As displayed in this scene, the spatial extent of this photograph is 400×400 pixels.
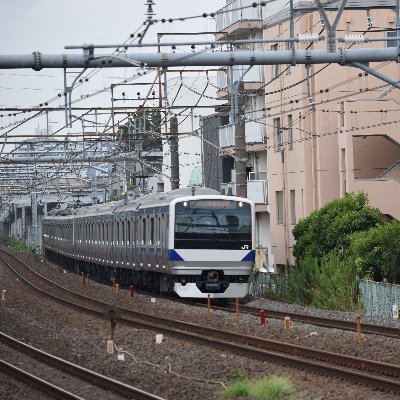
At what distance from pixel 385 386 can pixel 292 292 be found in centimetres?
1877

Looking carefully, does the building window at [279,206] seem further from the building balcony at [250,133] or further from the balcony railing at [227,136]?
the balcony railing at [227,136]

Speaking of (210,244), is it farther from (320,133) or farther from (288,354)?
(288,354)

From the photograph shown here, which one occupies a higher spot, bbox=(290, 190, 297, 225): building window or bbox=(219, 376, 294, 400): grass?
bbox=(290, 190, 297, 225): building window

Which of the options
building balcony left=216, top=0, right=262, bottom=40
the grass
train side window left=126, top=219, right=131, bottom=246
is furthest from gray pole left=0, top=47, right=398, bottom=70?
building balcony left=216, top=0, right=262, bottom=40

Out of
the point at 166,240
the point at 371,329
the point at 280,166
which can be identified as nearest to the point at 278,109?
the point at 280,166

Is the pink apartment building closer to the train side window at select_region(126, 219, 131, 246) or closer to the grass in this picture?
the train side window at select_region(126, 219, 131, 246)

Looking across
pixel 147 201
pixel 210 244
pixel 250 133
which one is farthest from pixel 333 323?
pixel 250 133

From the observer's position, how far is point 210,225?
31719mm

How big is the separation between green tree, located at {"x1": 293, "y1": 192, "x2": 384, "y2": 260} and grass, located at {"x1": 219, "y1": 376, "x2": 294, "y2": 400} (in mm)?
19783

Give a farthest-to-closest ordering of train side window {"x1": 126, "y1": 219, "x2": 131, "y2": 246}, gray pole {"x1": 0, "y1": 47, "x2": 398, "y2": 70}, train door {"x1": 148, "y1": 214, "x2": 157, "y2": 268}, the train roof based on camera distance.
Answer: train side window {"x1": 126, "y1": 219, "x2": 131, "y2": 246} → train door {"x1": 148, "y1": 214, "x2": 157, "y2": 268} → the train roof → gray pole {"x1": 0, "y1": 47, "x2": 398, "y2": 70}

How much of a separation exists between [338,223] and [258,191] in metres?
12.4

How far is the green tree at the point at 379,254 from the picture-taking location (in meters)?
29.2

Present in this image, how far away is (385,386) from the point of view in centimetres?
1508

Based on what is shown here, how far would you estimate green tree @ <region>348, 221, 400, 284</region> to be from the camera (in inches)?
1149
